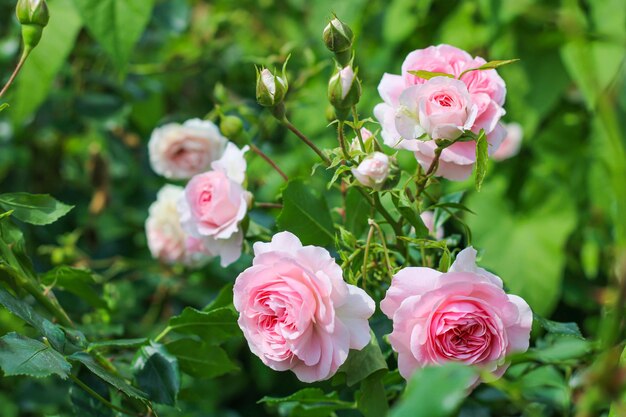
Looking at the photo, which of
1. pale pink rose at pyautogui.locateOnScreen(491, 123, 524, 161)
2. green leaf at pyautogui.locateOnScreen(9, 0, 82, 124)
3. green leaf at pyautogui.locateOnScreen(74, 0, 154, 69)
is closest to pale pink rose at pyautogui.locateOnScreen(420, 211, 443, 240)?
green leaf at pyautogui.locateOnScreen(74, 0, 154, 69)

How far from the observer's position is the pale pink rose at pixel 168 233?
109cm

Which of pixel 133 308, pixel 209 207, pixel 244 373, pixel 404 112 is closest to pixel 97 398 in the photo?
pixel 209 207

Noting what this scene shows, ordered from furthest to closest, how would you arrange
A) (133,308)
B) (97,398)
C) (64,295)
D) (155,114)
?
(155,114)
(133,308)
(64,295)
(97,398)

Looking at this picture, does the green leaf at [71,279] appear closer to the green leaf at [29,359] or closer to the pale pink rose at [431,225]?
the green leaf at [29,359]

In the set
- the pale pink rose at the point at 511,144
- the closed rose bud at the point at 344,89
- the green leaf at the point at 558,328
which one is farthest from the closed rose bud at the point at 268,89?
the pale pink rose at the point at 511,144

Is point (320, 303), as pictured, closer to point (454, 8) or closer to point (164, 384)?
point (164, 384)

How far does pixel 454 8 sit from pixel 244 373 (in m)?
0.78

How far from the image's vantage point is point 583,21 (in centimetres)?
140

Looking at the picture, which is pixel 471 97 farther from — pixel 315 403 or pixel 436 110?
pixel 315 403

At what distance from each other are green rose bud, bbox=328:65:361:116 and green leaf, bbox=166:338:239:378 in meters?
0.25

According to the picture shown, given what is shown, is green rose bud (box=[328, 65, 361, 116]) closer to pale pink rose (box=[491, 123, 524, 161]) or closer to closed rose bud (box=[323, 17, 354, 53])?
closed rose bud (box=[323, 17, 354, 53])

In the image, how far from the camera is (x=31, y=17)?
72cm

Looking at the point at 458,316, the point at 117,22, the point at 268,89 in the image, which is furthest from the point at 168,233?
the point at 458,316

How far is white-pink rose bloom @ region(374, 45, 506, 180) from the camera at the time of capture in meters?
0.66
